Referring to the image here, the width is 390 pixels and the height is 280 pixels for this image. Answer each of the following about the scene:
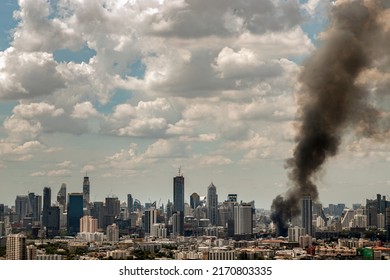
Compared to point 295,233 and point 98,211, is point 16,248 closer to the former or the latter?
point 295,233

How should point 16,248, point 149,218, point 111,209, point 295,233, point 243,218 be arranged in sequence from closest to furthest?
1. point 16,248
2. point 295,233
3. point 243,218
4. point 149,218
5. point 111,209

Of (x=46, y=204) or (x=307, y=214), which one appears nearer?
(x=307, y=214)

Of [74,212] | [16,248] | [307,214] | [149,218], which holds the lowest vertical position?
[16,248]

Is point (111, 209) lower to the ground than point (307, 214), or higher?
higher

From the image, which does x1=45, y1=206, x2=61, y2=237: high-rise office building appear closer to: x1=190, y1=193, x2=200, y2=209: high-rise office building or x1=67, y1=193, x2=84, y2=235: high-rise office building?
x1=67, y1=193, x2=84, y2=235: high-rise office building

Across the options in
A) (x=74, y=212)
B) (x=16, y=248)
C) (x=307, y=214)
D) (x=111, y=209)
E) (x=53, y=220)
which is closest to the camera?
(x=16, y=248)

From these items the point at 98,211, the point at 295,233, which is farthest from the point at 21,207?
the point at 295,233
